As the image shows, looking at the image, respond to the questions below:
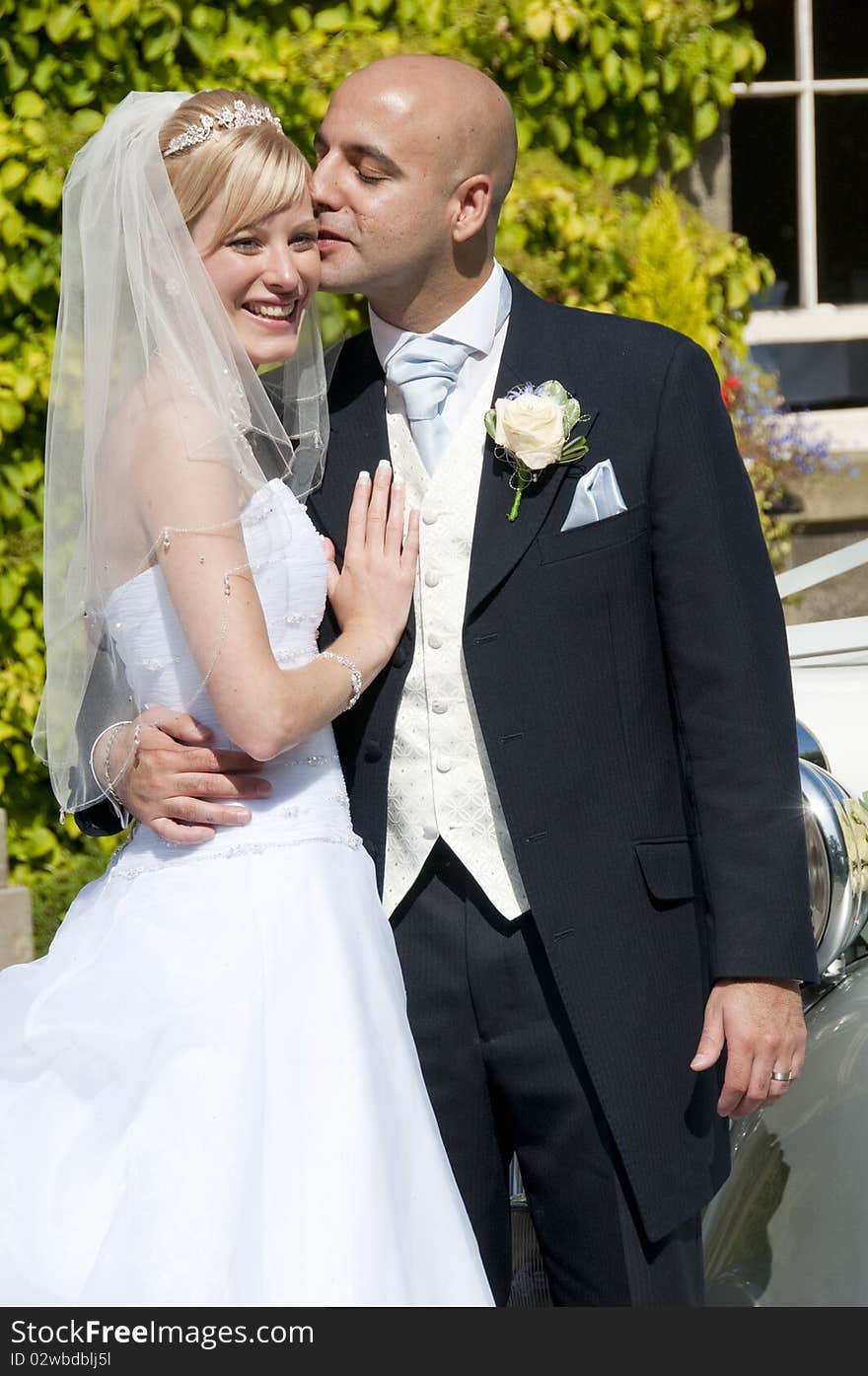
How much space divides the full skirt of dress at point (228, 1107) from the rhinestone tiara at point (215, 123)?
37.3 inches

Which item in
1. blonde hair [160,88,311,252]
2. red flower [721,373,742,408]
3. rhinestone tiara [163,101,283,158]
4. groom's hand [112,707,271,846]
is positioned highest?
rhinestone tiara [163,101,283,158]

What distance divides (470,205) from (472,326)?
166 mm

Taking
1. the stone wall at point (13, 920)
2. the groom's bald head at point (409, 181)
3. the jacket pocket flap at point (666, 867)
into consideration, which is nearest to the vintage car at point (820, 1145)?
the jacket pocket flap at point (666, 867)

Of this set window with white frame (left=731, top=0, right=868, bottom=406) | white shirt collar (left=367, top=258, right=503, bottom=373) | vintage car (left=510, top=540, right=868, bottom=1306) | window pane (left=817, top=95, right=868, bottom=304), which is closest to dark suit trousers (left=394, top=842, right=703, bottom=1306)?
vintage car (left=510, top=540, right=868, bottom=1306)

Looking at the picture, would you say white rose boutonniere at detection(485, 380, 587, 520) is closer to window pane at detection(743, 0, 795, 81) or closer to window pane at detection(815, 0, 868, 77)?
window pane at detection(743, 0, 795, 81)

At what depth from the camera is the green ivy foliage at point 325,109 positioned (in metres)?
4.92

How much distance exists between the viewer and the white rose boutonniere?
2.13 m

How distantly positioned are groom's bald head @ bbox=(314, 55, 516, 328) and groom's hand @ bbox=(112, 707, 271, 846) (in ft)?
2.15

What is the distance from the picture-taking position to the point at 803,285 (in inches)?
243

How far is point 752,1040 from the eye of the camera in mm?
2098

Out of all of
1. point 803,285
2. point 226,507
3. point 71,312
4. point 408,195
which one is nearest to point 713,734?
point 226,507

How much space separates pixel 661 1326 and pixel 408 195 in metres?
1.54

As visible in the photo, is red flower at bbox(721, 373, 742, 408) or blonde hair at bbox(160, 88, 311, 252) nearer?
blonde hair at bbox(160, 88, 311, 252)

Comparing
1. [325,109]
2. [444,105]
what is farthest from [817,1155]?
[325,109]
